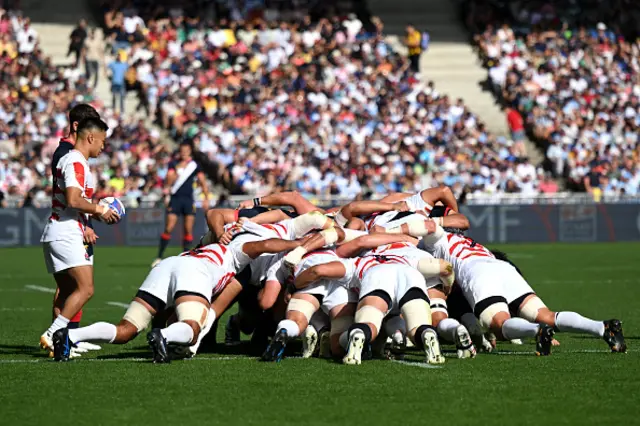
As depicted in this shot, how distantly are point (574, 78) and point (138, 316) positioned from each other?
1087 inches

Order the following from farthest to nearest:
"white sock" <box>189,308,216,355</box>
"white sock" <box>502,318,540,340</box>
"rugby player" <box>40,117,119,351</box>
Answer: "rugby player" <box>40,117,119,351</box> → "white sock" <box>189,308,216,355</box> → "white sock" <box>502,318,540,340</box>

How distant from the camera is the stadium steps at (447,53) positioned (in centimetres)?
3591

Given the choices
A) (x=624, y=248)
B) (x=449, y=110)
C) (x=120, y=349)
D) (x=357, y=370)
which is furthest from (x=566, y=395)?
(x=449, y=110)

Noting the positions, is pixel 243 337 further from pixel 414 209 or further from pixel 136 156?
pixel 136 156

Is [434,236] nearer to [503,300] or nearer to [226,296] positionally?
[503,300]

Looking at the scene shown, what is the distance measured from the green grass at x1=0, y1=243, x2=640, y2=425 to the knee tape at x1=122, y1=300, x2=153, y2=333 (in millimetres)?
304

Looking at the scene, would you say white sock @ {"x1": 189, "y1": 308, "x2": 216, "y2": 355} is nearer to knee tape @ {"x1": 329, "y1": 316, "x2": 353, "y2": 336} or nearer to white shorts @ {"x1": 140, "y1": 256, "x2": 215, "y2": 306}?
white shorts @ {"x1": 140, "y1": 256, "x2": 215, "y2": 306}

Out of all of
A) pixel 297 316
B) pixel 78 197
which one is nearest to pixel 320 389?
pixel 297 316

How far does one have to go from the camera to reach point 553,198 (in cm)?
3088

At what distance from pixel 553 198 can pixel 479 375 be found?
22.9 metres

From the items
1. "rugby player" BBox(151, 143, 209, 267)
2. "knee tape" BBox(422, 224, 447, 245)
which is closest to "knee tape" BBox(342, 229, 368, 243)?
"knee tape" BBox(422, 224, 447, 245)

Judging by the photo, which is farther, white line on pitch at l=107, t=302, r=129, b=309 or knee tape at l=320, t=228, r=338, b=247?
white line on pitch at l=107, t=302, r=129, b=309

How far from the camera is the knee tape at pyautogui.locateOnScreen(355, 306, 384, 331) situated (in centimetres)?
916

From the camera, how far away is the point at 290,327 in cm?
930
